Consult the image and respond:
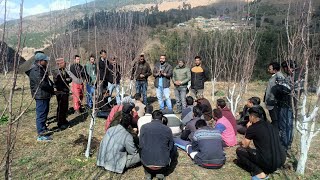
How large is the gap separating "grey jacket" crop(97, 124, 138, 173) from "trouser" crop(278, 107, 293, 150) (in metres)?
3.31

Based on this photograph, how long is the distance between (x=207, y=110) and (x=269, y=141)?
8.07 ft

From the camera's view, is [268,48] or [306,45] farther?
[268,48]

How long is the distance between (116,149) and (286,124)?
363 centimetres

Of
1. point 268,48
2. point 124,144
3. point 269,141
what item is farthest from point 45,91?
point 268,48

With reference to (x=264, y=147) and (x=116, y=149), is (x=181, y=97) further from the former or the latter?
(x=264, y=147)

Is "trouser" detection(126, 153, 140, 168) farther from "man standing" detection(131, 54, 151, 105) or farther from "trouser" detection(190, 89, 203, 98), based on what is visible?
"trouser" detection(190, 89, 203, 98)

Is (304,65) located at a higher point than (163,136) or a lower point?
higher

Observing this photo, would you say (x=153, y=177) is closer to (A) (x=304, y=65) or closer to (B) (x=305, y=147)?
(B) (x=305, y=147)

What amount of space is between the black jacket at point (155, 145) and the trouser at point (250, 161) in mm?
1429

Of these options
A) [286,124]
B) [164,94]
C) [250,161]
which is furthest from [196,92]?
[250,161]

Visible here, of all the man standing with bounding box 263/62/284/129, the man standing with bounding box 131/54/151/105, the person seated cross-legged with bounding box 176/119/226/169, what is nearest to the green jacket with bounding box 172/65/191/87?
the man standing with bounding box 131/54/151/105

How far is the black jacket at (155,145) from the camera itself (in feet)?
15.2

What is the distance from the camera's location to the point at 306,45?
4.37m

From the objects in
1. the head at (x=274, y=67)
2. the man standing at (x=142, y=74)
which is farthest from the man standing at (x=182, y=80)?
the head at (x=274, y=67)
